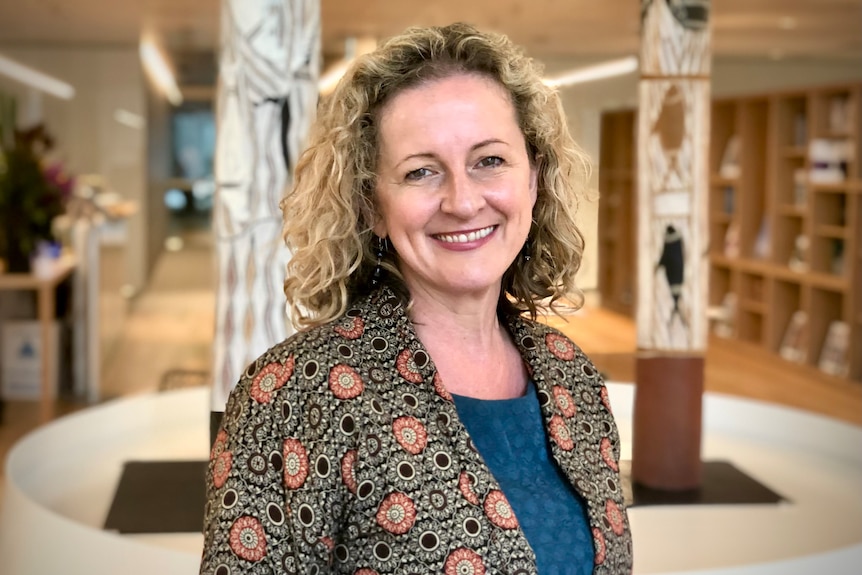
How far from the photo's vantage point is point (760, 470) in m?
3.85

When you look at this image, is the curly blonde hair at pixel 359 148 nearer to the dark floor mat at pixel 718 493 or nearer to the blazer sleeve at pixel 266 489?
the blazer sleeve at pixel 266 489

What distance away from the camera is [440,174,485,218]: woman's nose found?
1372mm

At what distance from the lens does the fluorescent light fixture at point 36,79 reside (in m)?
8.67

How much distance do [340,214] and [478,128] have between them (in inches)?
7.8

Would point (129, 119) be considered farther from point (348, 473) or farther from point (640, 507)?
point (348, 473)

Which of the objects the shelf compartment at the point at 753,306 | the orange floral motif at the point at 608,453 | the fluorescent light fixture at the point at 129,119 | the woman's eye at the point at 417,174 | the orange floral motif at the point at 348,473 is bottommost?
the shelf compartment at the point at 753,306

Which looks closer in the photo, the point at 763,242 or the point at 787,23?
the point at 787,23

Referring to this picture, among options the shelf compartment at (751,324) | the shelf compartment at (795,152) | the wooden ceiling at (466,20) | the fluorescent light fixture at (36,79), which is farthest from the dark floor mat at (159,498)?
the shelf compartment at (751,324)

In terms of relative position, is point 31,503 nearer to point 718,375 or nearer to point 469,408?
point 469,408

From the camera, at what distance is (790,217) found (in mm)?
9250

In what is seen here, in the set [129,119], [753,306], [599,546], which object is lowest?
[753,306]

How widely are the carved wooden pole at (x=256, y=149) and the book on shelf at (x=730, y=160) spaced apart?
722 cm

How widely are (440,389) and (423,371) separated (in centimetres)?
3

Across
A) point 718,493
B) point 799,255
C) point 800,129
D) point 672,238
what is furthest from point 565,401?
point 800,129
